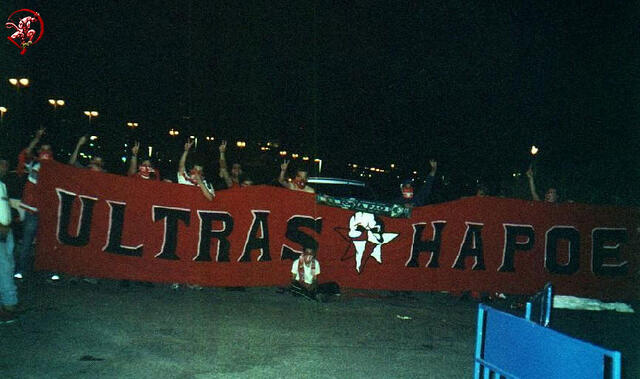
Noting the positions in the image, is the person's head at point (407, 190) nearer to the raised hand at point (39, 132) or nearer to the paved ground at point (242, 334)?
the paved ground at point (242, 334)

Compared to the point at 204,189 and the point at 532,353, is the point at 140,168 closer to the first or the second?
the point at 204,189

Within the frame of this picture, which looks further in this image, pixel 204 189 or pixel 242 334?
pixel 204 189

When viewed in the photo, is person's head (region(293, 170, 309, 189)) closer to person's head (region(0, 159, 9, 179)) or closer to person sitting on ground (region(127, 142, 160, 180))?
person sitting on ground (region(127, 142, 160, 180))

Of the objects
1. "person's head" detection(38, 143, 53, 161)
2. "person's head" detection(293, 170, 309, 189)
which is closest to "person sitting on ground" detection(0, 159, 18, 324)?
"person's head" detection(38, 143, 53, 161)

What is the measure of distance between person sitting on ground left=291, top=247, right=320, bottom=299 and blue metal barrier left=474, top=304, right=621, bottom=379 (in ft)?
17.8

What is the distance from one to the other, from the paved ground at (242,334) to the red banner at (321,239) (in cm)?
42

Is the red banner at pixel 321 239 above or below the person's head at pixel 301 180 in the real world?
below

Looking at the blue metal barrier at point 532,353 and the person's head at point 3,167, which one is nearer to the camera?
the blue metal barrier at point 532,353

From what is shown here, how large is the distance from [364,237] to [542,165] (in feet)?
30.7

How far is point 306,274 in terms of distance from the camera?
9.25 meters

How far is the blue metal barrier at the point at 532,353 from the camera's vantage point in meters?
2.59

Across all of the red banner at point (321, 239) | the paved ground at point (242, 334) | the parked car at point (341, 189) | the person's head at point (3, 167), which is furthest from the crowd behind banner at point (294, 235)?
the parked car at point (341, 189)

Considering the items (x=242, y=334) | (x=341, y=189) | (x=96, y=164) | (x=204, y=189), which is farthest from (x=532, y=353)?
(x=341, y=189)

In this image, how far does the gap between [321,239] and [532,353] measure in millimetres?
7018
